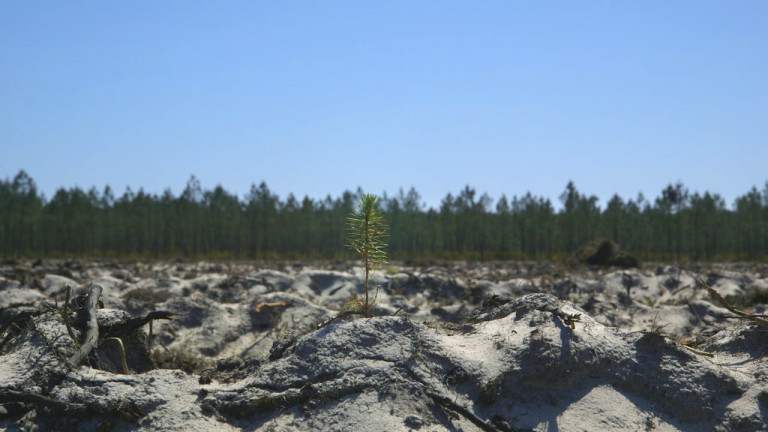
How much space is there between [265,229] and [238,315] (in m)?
60.7

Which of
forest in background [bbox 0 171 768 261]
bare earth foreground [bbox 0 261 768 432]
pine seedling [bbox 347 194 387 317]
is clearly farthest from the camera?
forest in background [bbox 0 171 768 261]

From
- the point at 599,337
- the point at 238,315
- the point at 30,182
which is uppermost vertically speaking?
the point at 30,182

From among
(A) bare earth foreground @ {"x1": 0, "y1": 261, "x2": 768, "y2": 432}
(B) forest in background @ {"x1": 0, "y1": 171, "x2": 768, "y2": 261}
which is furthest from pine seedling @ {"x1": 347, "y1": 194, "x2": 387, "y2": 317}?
(B) forest in background @ {"x1": 0, "y1": 171, "x2": 768, "y2": 261}

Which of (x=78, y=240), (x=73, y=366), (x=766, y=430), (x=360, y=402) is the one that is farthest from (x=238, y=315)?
(x=78, y=240)

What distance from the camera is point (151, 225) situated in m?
64.2

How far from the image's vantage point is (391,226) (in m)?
67.6

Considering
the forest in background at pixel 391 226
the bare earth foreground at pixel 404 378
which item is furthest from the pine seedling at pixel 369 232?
the forest in background at pixel 391 226

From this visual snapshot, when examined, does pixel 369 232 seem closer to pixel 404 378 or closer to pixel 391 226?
pixel 404 378

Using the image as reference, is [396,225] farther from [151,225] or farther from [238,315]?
[238,315]

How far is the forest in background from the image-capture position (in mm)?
62000

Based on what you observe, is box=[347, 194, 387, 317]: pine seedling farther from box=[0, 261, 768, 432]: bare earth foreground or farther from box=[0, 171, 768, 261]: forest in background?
box=[0, 171, 768, 261]: forest in background

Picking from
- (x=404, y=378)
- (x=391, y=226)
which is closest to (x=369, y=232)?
Answer: (x=404, y=378)

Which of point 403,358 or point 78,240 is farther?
point 78,240

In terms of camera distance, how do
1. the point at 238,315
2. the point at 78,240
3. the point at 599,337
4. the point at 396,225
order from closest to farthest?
the point at 599,337
the point at 238,315
the point at 78,240
the point at 396,225
